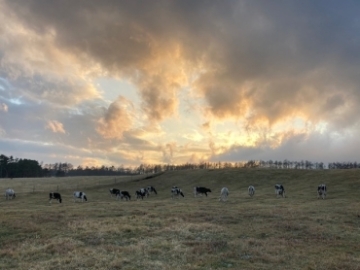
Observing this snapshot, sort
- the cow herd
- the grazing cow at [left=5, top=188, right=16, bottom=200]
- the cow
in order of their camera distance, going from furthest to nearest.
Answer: the grazing cow at [left=5, top=188, right=16, bottom=200] → the cow → the cow herd

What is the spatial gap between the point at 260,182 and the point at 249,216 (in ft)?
133

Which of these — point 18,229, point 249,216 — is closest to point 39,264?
point 18,229

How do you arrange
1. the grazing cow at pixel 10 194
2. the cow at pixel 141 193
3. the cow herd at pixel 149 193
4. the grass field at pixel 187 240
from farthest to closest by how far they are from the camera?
1. the grazing cow at pixel 10 194
2. the cow at pixel 141 193
3. the cow herd at pixel 149 193
4. the grass field at pixel 187 240

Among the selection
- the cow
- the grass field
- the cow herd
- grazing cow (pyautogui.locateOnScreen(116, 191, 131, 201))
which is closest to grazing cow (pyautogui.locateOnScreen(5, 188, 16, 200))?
the cow herd

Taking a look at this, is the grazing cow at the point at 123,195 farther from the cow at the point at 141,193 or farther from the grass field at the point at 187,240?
the grass field at the point at 187,240

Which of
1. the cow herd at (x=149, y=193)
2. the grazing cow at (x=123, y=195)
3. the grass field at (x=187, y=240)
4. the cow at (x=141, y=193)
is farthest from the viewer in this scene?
the cow at (x=141, y=193)

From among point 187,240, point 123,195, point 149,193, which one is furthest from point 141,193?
point 187,240

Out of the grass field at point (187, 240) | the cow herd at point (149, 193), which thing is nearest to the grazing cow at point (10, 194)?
the cow herd at point (149, 193)

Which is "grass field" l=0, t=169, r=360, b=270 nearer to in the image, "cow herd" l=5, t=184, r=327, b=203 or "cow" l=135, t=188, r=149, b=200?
"cow herd" l=5, t=184, r=327, b=203

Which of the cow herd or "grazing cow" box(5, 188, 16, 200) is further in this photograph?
"grazing cow" box(5, 188, 16, 200)

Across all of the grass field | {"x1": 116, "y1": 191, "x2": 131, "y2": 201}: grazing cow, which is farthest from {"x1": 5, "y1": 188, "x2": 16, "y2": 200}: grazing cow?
the grass field

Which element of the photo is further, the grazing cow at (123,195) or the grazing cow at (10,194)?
the grazing cow at (10,194)

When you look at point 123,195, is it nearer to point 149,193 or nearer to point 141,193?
point 141,193

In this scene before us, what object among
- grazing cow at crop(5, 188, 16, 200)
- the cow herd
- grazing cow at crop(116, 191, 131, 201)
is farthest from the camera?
grazing cow at crop(5, 188, 16, 200)
